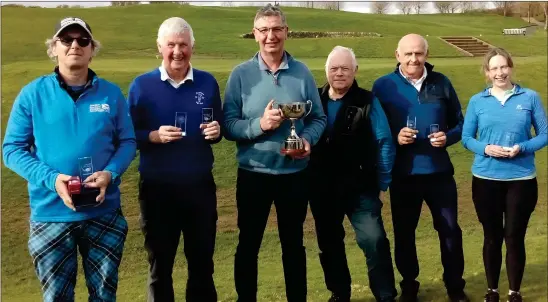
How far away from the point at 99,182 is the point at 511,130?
3.11 metres

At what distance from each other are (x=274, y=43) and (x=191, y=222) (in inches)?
54.2

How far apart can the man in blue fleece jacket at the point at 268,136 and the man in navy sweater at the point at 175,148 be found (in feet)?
0.69

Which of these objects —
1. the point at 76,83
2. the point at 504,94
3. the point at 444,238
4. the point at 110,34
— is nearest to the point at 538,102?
the point at 504,94

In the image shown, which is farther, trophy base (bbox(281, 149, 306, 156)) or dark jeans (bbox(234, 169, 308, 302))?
dark jeans (bbox(234, 169, 308, 302))

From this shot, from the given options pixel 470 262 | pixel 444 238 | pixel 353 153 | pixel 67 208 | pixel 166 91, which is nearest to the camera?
pixel 67 208

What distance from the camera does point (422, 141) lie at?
14.3ft

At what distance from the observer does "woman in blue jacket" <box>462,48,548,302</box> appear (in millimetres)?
4227

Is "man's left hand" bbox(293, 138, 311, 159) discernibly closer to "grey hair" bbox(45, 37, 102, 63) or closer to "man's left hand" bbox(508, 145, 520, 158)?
"grey hair" bbox(45, 37, 102, 63)

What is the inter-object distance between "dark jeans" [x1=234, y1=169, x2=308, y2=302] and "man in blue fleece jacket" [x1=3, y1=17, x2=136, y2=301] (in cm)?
96

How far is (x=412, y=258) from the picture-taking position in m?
4.61

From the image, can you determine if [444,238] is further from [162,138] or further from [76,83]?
[76,83]

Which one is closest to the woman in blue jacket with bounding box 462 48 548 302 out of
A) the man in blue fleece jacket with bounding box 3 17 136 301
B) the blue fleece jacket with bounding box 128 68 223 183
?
the blue fleece jacket with bounding box 128 68 223 183

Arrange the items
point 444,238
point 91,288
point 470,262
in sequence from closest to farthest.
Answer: point 91,288 → point 444,238 → point 470,262


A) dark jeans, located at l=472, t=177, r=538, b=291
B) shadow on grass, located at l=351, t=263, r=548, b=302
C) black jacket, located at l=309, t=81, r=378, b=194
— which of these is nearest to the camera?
black jacket, located at l=309, t=81, r=378, b=194
